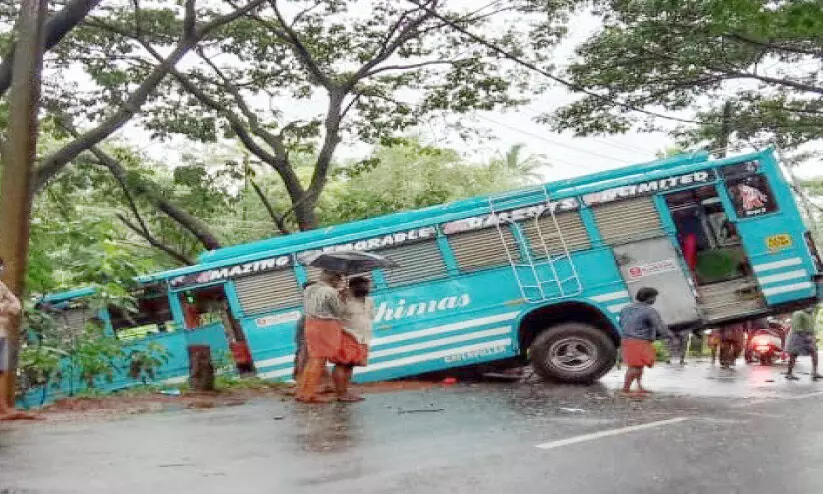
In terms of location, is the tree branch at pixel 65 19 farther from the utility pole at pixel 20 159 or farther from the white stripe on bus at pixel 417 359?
the white stripe on bus at pixel 417 359

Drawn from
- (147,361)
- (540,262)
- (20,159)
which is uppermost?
(20,159)

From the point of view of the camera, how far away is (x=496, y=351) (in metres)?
12.2

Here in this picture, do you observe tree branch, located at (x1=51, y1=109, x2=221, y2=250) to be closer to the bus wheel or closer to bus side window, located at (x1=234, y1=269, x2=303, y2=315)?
bus side window, located at (x1=234, y1=269, x2=303, y2=315)

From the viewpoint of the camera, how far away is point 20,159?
8.98m

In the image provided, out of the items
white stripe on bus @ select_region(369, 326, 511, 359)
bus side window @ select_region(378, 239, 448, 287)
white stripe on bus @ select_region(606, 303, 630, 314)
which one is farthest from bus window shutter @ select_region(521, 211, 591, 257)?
bus side window @ select_region(378, 239, 448, 287)

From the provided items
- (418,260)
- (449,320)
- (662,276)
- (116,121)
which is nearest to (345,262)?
(418,260)

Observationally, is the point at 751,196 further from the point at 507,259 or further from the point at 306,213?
the point at 306,213

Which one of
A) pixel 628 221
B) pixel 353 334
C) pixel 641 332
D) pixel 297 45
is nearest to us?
pixel 353 334

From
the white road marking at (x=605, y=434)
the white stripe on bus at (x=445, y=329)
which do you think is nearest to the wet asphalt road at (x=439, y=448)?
the white road marking at (x=605, y=434)

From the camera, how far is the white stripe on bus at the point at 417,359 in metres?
12.2

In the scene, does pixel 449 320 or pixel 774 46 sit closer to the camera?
pixel 449 320

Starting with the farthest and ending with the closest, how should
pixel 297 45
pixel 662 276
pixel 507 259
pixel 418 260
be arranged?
pixel 297 45 < pixel 418 260 < pixel 507 259 < pixel 662 276

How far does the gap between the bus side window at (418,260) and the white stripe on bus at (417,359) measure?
3.40 ft

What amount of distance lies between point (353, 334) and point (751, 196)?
18.3ft
